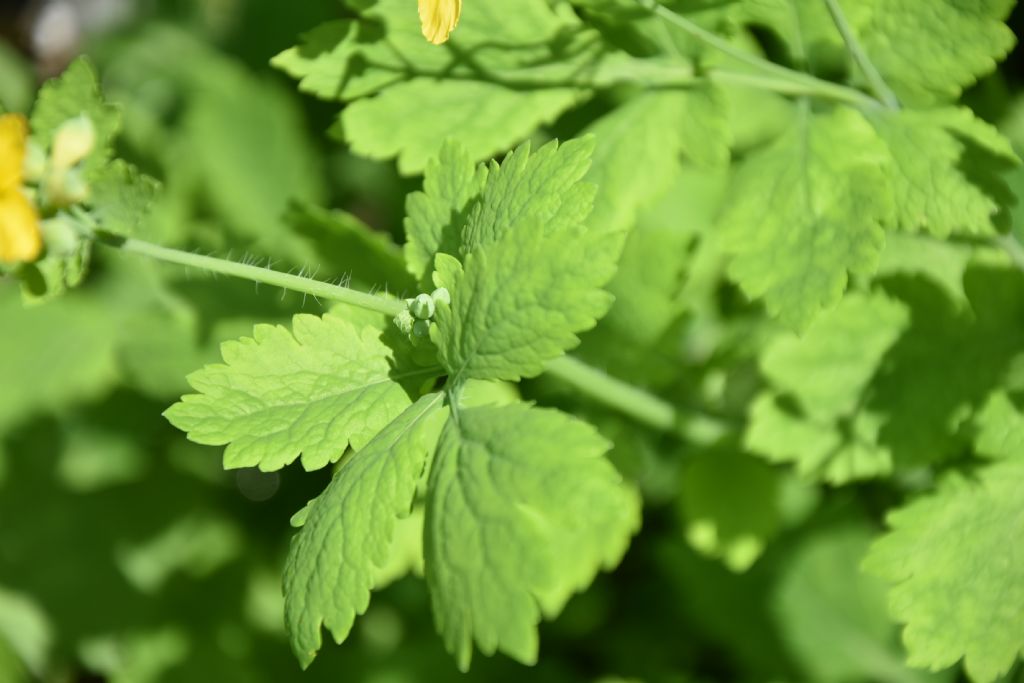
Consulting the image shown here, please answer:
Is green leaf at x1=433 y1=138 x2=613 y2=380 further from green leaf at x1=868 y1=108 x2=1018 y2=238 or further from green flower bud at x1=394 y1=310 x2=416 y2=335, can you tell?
green leaf at x1=868 y1=108 x2=1018 y2=238

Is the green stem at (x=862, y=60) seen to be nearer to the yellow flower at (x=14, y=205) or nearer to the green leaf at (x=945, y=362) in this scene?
the green leaf at (x=945, y=362)

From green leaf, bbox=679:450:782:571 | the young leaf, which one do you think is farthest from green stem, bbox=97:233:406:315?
the young leaf

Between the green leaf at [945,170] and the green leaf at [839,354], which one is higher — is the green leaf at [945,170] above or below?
above

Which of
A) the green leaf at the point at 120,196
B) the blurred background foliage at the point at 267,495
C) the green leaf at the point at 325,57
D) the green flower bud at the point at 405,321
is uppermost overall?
the green leaf at the point at 325,57

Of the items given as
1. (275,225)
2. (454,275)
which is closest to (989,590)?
(454,275)

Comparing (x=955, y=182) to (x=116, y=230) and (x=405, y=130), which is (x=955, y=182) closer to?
(x=405, y=130)

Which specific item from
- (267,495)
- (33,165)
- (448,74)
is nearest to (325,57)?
(448,74)

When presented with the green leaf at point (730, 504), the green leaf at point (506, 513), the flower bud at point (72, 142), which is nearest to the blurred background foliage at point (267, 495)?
the green leaf at point (730, 504)

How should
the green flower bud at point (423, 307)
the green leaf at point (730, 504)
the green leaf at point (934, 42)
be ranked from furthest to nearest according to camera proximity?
the green leaf at point (730, 504) < the green leaf at point (934, 42) < the green flower bud at point (423, 307)
